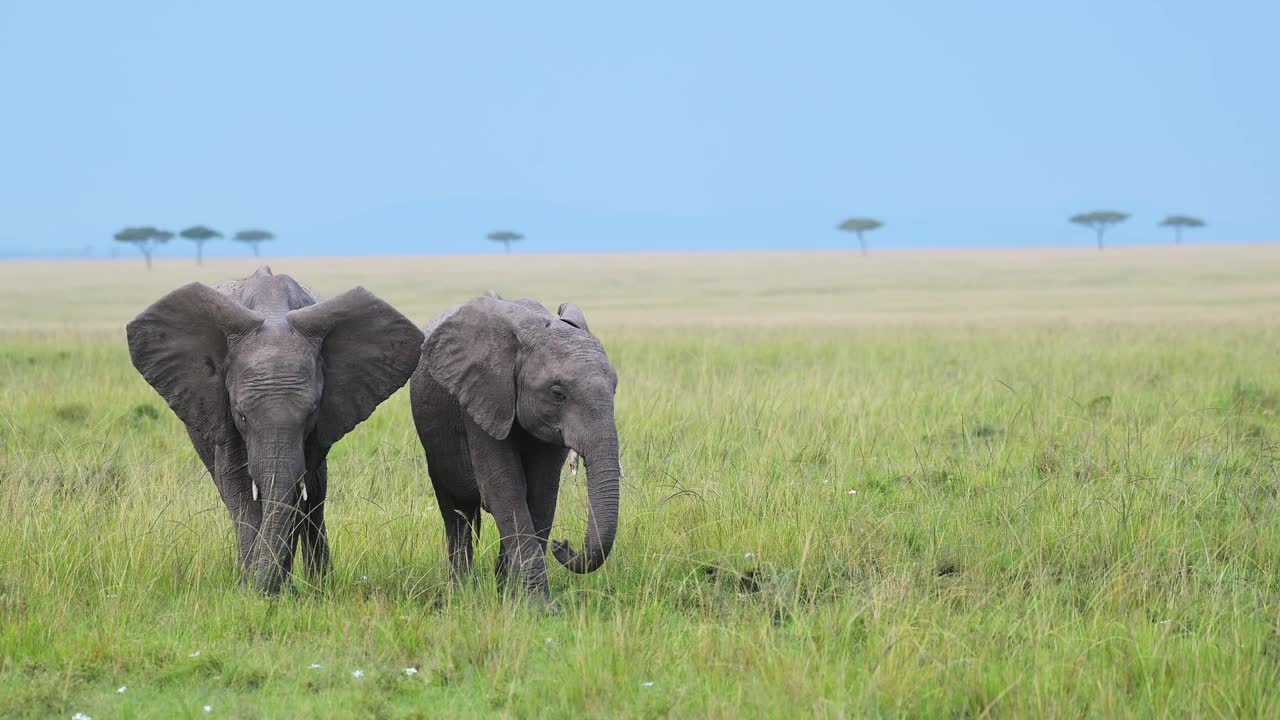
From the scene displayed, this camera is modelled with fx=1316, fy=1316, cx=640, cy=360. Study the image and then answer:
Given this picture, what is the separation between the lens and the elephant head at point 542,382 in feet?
20.5

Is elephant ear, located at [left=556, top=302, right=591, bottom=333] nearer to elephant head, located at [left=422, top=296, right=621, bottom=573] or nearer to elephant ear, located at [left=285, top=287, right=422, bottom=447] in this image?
elephant head, located at [left=422, top=296, right=621, bottom=573]

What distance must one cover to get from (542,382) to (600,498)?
0.64m

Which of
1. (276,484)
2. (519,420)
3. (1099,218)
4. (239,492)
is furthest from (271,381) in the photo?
(1099,218)

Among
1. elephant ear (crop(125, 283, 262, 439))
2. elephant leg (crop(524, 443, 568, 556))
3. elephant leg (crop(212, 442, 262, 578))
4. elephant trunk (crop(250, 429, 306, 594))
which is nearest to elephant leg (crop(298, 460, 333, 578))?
elephant leg (crop(212, 442, 262, 578))

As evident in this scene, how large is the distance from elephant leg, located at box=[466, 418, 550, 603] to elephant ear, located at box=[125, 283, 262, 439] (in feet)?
4.44

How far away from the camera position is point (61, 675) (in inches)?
223

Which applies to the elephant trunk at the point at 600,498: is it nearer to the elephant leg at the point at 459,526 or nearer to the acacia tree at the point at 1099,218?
the elephant leg at the point at 459,526

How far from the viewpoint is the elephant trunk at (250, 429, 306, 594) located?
251 inches

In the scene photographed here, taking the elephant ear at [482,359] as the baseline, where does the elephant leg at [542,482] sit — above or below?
below

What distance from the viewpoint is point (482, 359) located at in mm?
6715

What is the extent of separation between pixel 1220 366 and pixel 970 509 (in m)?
11.1

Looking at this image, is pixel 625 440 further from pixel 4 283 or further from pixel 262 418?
pixel 4 283

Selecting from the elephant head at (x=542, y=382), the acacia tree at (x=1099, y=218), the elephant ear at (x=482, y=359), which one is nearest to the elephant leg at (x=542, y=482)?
the elephant head at (x=542, y=382)

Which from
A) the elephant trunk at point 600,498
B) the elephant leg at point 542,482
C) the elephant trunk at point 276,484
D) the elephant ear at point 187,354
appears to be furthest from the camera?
the elephant leg at point 542,482
